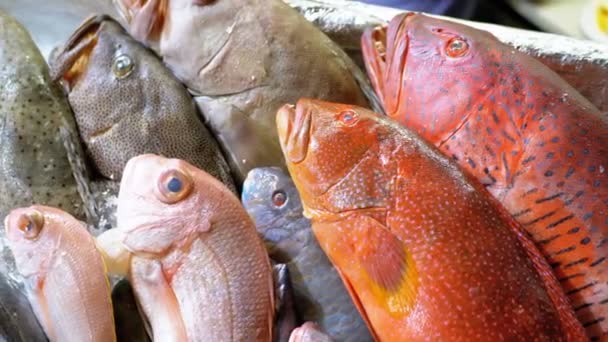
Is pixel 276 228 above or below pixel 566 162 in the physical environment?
below

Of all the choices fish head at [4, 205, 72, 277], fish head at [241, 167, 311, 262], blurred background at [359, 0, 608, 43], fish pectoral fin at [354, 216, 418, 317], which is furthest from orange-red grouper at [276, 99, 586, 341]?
blurred background at [359, 0, 608, 43]

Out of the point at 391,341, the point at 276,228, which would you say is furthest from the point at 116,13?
the point at 391,341

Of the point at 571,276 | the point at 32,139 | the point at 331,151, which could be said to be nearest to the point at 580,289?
the point at 571,276

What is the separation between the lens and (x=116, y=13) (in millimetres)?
1341

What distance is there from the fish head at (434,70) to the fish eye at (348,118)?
0.59 ft

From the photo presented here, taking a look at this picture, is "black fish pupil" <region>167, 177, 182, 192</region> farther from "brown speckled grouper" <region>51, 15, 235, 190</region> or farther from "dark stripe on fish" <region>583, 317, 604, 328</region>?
"dark stripe on fish" <region>583, 317, 604, 328</region>

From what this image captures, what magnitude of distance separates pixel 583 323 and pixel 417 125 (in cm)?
40

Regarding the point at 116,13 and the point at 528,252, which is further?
the point at 116,13

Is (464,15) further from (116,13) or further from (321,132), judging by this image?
(321,132)

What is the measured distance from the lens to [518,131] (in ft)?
3.32

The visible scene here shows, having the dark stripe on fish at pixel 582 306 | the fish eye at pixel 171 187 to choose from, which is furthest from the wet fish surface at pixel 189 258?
the dark stripe on fish at pixel 582 306

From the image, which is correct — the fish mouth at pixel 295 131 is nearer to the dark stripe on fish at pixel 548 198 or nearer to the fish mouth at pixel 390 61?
the fish mouth at pixel 390 61

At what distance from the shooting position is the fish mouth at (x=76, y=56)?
1.15 meters

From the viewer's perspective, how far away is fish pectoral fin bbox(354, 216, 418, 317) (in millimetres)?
841
